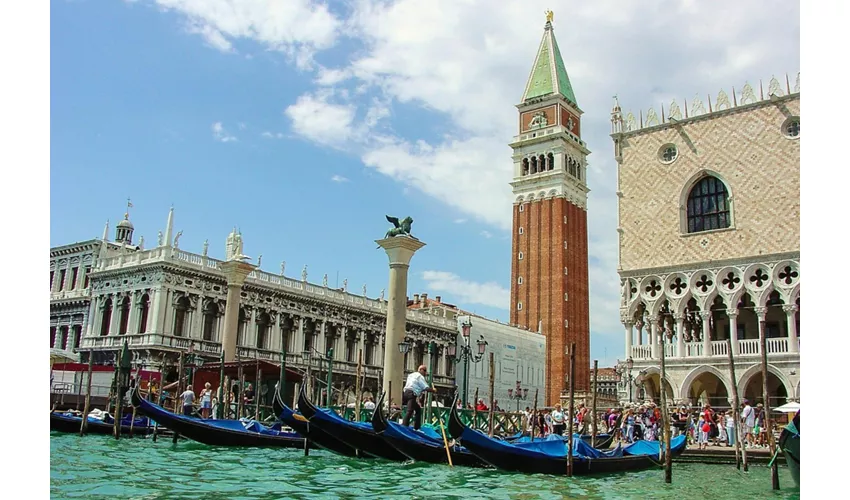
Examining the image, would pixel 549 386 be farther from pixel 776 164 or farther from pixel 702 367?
pixel 776 164

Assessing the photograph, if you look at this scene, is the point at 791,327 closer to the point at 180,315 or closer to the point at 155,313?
the point at 180,315

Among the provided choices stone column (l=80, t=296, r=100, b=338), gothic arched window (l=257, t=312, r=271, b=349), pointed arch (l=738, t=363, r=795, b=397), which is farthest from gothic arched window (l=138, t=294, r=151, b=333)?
pointed arch (l=738, t=363, r=795, b=397)

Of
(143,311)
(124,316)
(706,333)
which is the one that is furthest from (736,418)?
(124,316)

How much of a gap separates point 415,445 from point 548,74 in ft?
98.6

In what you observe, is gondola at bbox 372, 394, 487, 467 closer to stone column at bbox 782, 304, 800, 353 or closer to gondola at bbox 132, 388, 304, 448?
gondola at bbox 132, 388, 304, 448

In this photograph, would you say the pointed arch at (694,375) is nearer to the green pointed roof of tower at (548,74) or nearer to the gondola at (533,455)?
the gondola at (533,455)

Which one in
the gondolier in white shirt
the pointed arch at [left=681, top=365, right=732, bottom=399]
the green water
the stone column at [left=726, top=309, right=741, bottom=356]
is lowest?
the green water

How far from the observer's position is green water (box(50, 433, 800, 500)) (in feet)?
20.9

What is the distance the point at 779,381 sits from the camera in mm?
16734

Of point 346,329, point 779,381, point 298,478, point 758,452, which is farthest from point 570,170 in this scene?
point 298,478

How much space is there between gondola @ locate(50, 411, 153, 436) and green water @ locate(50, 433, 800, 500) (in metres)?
2.54

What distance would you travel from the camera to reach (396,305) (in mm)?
12320
